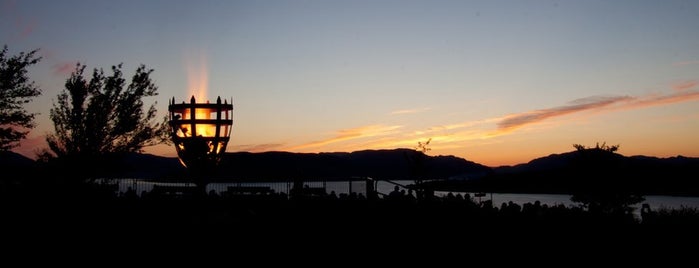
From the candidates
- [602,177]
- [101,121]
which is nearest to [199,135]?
[101,121]

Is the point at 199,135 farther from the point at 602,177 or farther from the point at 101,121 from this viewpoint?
the point at 602,177

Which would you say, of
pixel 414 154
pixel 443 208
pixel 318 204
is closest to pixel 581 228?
pixel 443 208

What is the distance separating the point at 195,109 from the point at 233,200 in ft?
32.3

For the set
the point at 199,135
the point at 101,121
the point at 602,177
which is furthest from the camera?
the point at 602,177

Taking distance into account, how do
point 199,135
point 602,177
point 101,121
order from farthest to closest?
1. point 602,177
2. point 101,121
3. point 199,135

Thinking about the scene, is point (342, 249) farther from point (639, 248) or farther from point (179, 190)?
A: point (179, 190)

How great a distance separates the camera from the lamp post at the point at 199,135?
737 centimetres

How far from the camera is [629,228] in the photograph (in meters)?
10.5

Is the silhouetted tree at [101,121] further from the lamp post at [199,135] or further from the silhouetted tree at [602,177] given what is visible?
the silhouetted tree at [602,177]

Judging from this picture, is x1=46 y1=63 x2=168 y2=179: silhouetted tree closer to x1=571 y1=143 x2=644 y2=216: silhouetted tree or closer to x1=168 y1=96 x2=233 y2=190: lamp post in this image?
x1=168 y1=96 x2=233 y2=190: lamp post

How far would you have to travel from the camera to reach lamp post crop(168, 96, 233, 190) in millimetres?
7371

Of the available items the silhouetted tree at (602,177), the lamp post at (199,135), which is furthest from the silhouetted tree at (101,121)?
the silhouetted tree at (602,177)

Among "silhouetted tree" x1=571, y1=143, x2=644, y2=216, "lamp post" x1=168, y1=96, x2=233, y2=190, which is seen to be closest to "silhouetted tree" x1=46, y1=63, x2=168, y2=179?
"lamp post" x1=168, y1=96, x2=233, y2=190

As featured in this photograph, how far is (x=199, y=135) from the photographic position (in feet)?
24.2
